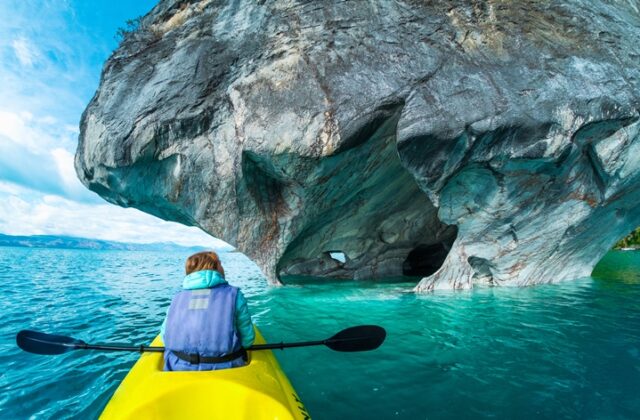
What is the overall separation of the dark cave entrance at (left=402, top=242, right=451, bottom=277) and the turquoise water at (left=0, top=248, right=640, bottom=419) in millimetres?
9482

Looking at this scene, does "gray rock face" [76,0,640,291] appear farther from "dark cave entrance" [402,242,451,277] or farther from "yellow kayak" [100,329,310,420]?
"yellow kayak" [100,329,310,420]

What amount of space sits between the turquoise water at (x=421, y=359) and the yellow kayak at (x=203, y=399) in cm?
139

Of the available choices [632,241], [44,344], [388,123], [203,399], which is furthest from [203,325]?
[632,241]

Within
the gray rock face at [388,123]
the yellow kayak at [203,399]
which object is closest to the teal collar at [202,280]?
the yellow kayak at [203,399]

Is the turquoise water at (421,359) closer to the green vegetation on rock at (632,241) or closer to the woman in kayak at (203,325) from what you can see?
the woman in kayak at (203,325)

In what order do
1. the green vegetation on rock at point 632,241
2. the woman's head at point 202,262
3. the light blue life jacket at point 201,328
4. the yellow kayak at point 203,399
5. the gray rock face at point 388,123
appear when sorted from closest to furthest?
the yellow kayak at point 203,399 → the light blue life jacket at point 201,328 → the woman's head at point 202,262 → the gray rock face at point 388,123 → the green vegetation on rock at point 632,241

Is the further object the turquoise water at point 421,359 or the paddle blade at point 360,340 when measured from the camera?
the paddle blade at point 360,340

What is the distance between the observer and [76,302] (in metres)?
12.1

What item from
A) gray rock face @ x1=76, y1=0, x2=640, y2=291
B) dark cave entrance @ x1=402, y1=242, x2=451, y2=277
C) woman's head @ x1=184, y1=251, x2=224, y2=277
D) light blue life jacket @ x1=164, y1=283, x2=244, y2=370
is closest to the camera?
light blue life jacket @ x1=164, y1=283, x2=244, y2=370

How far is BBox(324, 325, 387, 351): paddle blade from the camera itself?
484 cm

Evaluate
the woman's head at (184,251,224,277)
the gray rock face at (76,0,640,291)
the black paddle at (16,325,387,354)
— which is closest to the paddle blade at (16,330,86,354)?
the black paddle at (16,325,387,354)

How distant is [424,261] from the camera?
71.0 ft

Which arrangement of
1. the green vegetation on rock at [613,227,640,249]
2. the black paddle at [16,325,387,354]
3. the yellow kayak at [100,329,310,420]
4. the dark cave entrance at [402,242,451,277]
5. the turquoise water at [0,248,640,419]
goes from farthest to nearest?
1. the green vegetation on rock at [613,227,640,249]
2. the dark cave entrance at [402,242,451,277]
3. the black paddle at [16,325,387,354]
4. the turquoise water at [0,248,640,419]
5. the yellow kayak at [100,329,310,420]

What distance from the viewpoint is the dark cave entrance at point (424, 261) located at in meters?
20.7
